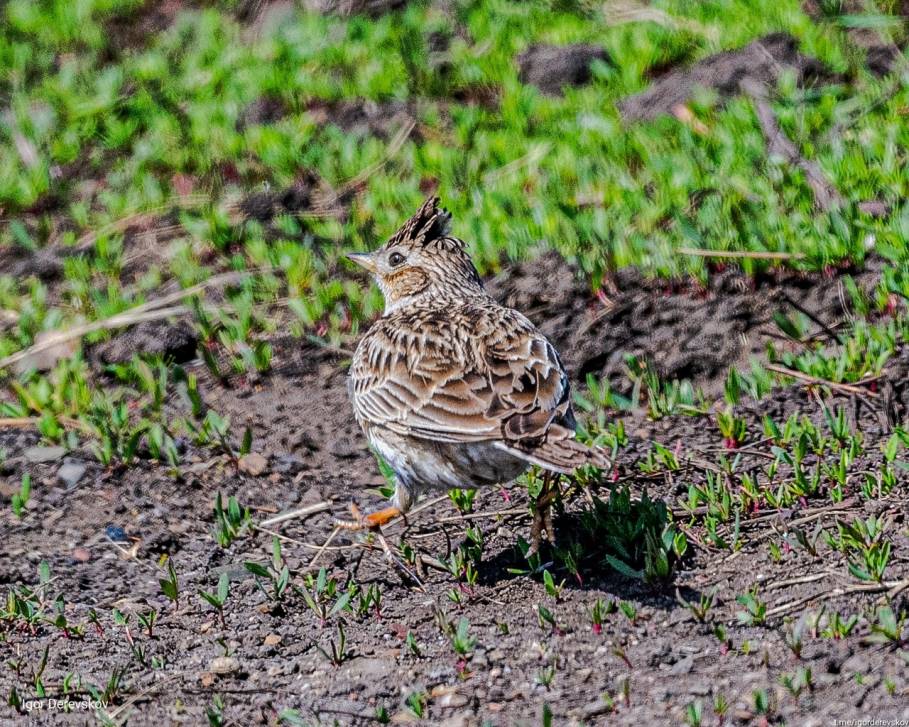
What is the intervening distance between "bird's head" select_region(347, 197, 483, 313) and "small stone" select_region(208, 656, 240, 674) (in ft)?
7.53

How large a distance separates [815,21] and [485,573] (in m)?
6.07

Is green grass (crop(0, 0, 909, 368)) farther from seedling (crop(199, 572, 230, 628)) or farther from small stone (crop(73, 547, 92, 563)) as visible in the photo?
seedling (crop(199, 572, 230, 628))

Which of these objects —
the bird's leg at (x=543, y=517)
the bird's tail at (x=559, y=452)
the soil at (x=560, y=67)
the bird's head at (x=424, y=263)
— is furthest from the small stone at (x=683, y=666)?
the soil at (x=560, y=67)

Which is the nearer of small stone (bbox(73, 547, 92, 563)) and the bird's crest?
small stone (bbox(73, 547, 92, 563))

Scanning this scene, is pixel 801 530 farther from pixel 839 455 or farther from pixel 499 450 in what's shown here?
pixel 499 450

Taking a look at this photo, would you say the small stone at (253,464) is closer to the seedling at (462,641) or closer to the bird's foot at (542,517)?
the bird's foot at (542,517)

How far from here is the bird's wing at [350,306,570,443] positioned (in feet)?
16.8

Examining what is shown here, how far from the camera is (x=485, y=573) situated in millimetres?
5570

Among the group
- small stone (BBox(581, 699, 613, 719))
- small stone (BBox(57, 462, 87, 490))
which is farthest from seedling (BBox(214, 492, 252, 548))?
small stone (BBox(581, 699, 613, 719))

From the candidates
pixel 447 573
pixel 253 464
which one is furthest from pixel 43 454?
pixel 447 573

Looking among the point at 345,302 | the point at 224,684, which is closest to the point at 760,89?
the point at 345,302

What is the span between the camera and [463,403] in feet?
17.3

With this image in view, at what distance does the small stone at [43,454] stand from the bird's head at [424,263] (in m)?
1.87

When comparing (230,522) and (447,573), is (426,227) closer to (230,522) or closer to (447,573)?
(230,522)
